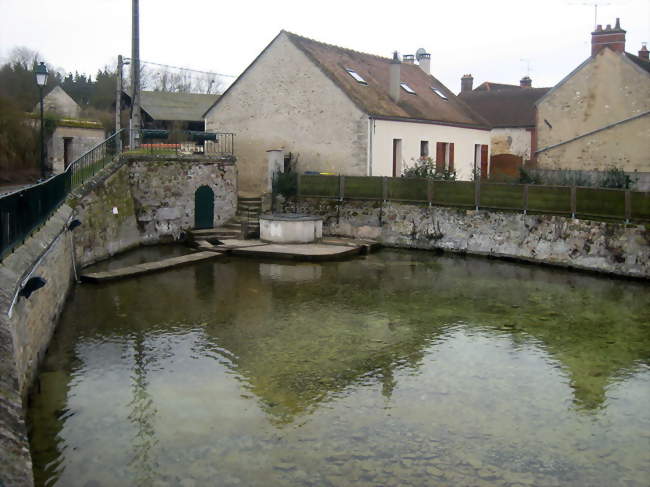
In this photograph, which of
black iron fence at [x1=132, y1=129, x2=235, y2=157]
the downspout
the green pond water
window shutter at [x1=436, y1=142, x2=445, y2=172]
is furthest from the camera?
window shutter at [x1=436, y1=142, x2=445, y2=172]

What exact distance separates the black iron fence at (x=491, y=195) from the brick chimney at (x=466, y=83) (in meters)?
29.3

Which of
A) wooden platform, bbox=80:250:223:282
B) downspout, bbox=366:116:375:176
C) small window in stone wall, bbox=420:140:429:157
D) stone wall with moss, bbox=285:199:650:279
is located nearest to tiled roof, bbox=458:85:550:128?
small window in stone wall, bbox=420:140:429:157

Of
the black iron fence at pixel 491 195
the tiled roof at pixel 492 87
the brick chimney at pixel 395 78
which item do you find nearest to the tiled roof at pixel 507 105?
the tiled roof at pixel 492 87

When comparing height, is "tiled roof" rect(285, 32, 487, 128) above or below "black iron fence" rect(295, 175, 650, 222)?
above

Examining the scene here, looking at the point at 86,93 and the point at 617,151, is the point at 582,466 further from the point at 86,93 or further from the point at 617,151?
the point at 86,93

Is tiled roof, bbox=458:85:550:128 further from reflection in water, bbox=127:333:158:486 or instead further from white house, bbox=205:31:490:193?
reflection in water, bbox=127:333:158:486

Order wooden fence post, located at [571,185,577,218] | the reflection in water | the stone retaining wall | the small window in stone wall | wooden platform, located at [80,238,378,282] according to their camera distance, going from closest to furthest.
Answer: the stone retaining wall → the reflection in water → wooden platform, located at [80,238,378,282] → wooden fence post, located at [571,185,577,218] → the small window in stone wall

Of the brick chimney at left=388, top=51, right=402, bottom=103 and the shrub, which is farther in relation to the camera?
the brick chimney at left=388, top=51, right=402, bottom=103

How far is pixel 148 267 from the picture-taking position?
58.9 ft

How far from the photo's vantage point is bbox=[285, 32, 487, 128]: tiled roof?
86.5 ft

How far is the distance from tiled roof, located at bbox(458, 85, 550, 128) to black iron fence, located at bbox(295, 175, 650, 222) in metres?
19.6

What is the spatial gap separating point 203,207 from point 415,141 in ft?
31.8

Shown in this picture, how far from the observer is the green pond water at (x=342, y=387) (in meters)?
7.34

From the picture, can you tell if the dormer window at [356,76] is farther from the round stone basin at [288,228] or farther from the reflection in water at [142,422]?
the reflection in water at [142,422]
